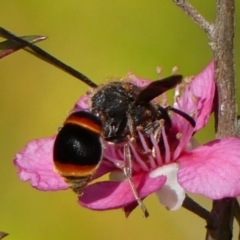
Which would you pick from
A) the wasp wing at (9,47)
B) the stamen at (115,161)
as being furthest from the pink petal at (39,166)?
the wasp wing at (9,47)

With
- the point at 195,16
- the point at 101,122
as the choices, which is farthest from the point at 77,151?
the point at 195,16

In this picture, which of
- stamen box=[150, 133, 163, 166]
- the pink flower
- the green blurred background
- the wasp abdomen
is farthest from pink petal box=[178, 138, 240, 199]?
the green blurred background

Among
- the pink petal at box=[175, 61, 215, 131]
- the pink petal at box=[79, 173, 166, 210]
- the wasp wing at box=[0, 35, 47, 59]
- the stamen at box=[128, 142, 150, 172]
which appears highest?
the wasp wing at box=[0, 35, 47, 59]

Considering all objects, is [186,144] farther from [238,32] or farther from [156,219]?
[238,32]

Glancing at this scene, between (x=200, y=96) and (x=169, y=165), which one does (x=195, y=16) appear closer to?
(x=200, y=96)

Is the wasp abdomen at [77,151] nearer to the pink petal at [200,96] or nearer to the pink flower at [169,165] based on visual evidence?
the pink flower at [169,165]

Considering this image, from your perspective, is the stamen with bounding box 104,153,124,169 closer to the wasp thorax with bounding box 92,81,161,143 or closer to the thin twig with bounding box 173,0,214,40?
the wasp thorax with bounding box 92,81,161,143

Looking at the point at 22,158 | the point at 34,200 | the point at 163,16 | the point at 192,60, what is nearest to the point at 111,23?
the point at 163,16
